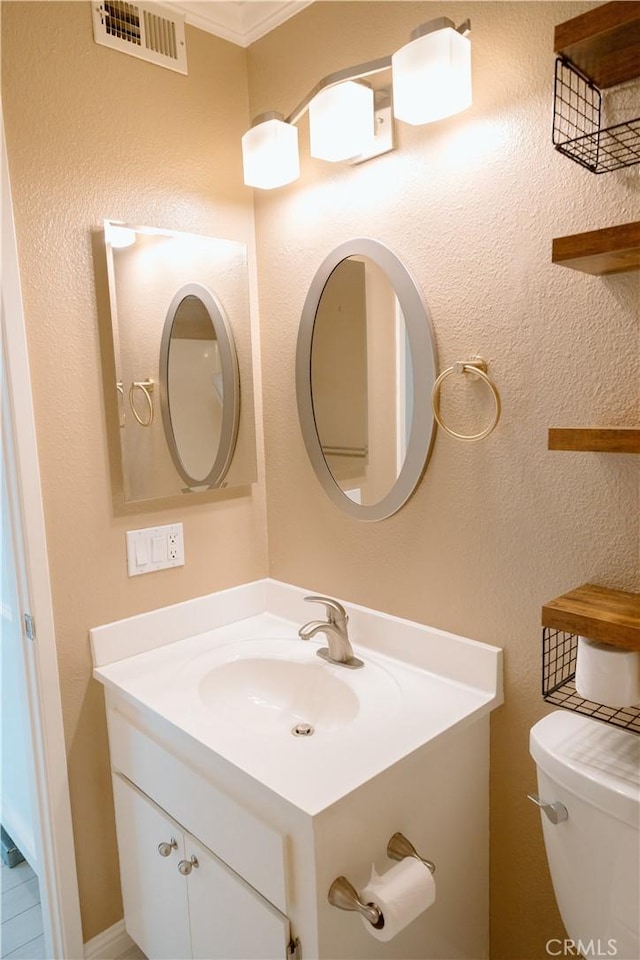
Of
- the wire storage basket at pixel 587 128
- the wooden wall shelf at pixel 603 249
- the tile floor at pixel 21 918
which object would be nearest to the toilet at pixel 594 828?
the wooden wall shelf at pixel 603 249

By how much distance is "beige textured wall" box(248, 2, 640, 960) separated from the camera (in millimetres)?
1136

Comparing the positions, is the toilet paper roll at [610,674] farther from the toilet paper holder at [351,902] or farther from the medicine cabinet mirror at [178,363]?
the medicine cabinet mirror at [178,363]

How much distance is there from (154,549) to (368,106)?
1154mm

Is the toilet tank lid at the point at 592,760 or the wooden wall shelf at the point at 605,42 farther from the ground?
the wooden wall shelf at the point at 605,42

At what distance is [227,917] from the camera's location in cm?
124

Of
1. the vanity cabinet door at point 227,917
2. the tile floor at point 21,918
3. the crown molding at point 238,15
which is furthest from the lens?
the tile floor at point 21,918

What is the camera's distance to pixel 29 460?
1412 mm

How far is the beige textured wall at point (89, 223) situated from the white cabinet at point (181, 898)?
0.11m

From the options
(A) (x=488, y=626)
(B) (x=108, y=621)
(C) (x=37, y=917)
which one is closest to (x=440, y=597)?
(A) (x=488, y=626)

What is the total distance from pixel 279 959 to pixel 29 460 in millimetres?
1098

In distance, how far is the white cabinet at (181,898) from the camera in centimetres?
117

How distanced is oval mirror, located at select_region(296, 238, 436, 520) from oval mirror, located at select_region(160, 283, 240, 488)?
0.22m

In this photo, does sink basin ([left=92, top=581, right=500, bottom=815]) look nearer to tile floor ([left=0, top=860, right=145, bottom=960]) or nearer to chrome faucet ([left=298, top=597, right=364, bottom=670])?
chrome faucet ([left=298, top=597, right=364, bottom=670])

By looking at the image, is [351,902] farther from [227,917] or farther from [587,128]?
[587,128]
